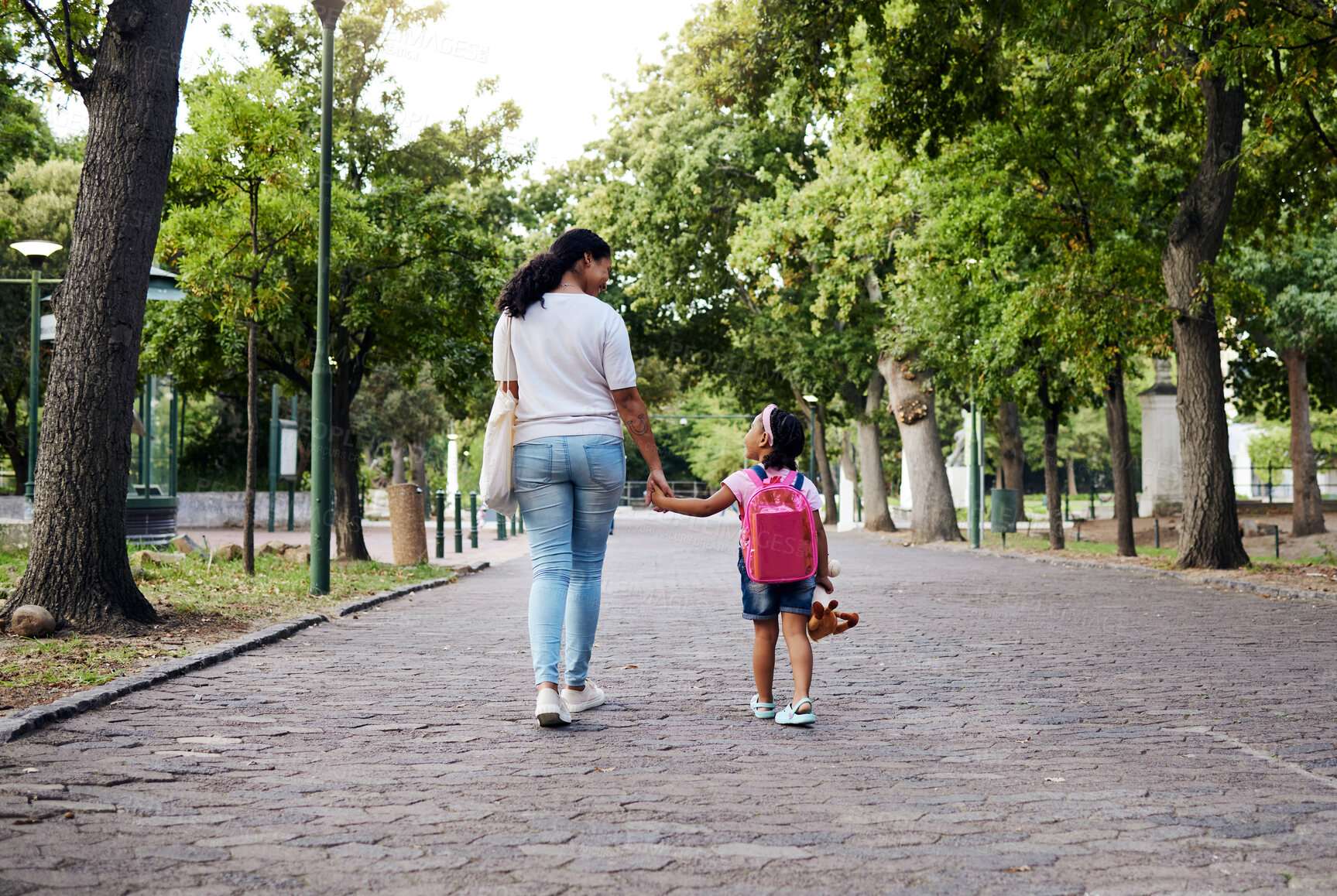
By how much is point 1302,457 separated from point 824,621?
2541cm

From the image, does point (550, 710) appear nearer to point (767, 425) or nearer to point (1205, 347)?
point (767, 425)

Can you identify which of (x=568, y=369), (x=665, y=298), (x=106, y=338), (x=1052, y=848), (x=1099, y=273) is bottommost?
(x=1052, y=848)

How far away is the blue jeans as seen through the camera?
5387 mm

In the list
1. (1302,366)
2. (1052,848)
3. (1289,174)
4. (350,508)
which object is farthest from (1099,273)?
(1052,848)

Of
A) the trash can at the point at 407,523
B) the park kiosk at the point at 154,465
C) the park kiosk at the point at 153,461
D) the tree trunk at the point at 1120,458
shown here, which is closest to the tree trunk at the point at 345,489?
the trash can at the point at 407,523

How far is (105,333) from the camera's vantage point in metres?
8.59

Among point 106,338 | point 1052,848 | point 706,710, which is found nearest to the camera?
point 1052,848

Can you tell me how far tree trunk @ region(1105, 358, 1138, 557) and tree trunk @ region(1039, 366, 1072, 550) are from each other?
1.32 m

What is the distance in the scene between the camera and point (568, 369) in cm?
543

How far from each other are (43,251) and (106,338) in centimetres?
1277

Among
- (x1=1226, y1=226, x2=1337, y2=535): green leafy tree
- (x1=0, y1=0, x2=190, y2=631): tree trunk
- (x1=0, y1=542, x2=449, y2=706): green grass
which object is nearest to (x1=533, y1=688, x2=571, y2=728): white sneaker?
(x1=0, y1=542, x2=449, y2=706): green grass

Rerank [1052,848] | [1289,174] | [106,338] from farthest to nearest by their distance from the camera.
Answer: [1289,174] → [106,338] → [1052,848]

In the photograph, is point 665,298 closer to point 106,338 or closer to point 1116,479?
point 1116,479

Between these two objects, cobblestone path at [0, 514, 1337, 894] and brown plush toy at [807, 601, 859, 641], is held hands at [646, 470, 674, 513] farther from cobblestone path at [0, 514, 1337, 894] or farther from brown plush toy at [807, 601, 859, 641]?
cobblestone path at [0, 514, 1337, 894]
